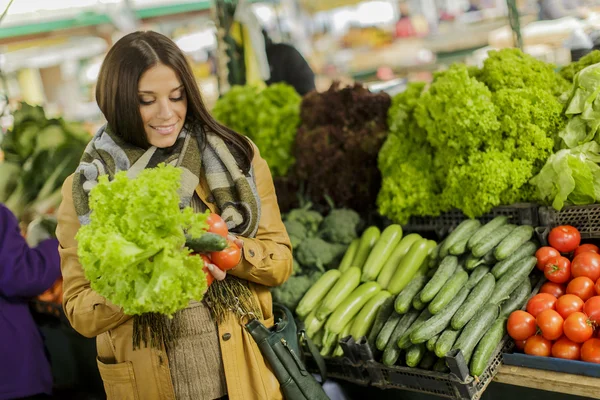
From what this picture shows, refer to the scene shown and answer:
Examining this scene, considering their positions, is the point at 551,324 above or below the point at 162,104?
below

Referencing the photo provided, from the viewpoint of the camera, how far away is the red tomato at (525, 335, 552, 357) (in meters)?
2.77

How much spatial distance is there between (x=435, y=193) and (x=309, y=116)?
4.03 ft

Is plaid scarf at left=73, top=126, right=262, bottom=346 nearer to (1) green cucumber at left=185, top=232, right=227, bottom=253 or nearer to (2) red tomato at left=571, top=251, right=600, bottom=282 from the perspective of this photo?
(1) green cucumber at left=185, top=232, right=227, bottom=253

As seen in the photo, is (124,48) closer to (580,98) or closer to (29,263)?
(29,263)

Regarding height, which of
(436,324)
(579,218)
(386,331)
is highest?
(579,218)

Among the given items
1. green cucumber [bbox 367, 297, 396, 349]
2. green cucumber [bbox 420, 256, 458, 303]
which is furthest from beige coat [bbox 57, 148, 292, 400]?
green cucumber [bbox 420, 256, 458, 303]

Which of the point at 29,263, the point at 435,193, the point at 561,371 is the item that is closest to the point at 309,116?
the point at 435,193

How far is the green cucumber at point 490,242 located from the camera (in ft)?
10.5

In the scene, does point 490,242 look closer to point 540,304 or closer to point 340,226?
point 540,304

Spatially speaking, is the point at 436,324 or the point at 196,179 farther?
the point at 436,324

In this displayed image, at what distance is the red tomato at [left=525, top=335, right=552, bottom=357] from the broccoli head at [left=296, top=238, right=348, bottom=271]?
1378 millimetres

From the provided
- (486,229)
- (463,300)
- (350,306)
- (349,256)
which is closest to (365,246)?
(349,256)

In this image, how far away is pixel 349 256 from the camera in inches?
149

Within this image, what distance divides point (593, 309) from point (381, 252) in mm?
1280
